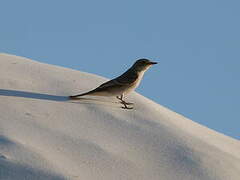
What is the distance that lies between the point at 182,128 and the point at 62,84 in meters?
2.03

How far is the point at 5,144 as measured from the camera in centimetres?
717

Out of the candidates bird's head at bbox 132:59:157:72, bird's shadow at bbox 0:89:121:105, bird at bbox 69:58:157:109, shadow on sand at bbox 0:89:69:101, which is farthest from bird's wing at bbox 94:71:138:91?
shadow on sand at bbox 0:89:69:101

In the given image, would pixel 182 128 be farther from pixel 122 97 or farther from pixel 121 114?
pixel 122 97

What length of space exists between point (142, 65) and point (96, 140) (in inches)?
108

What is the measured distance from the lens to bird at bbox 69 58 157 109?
382 inches

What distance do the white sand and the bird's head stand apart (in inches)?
17.0

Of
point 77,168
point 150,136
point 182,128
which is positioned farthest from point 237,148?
point 77,168

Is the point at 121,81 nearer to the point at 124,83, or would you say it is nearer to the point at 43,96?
the point at 124,83

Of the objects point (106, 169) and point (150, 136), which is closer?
point (106, 169)

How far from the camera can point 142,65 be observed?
408 inches

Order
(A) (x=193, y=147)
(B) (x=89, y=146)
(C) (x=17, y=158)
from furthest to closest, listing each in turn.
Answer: (A) (x=193, y=147) → (B) (x=89, y=146) → (C) (x=17, y=158)

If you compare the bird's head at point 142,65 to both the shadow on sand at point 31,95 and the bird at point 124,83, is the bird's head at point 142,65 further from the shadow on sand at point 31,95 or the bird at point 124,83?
the shadow on sand at point 31,95

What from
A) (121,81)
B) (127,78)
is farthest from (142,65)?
(121,81)

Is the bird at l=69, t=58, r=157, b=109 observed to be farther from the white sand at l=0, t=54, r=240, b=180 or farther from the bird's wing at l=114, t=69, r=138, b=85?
the white sand at l=0, t=54, r=240, b=180
